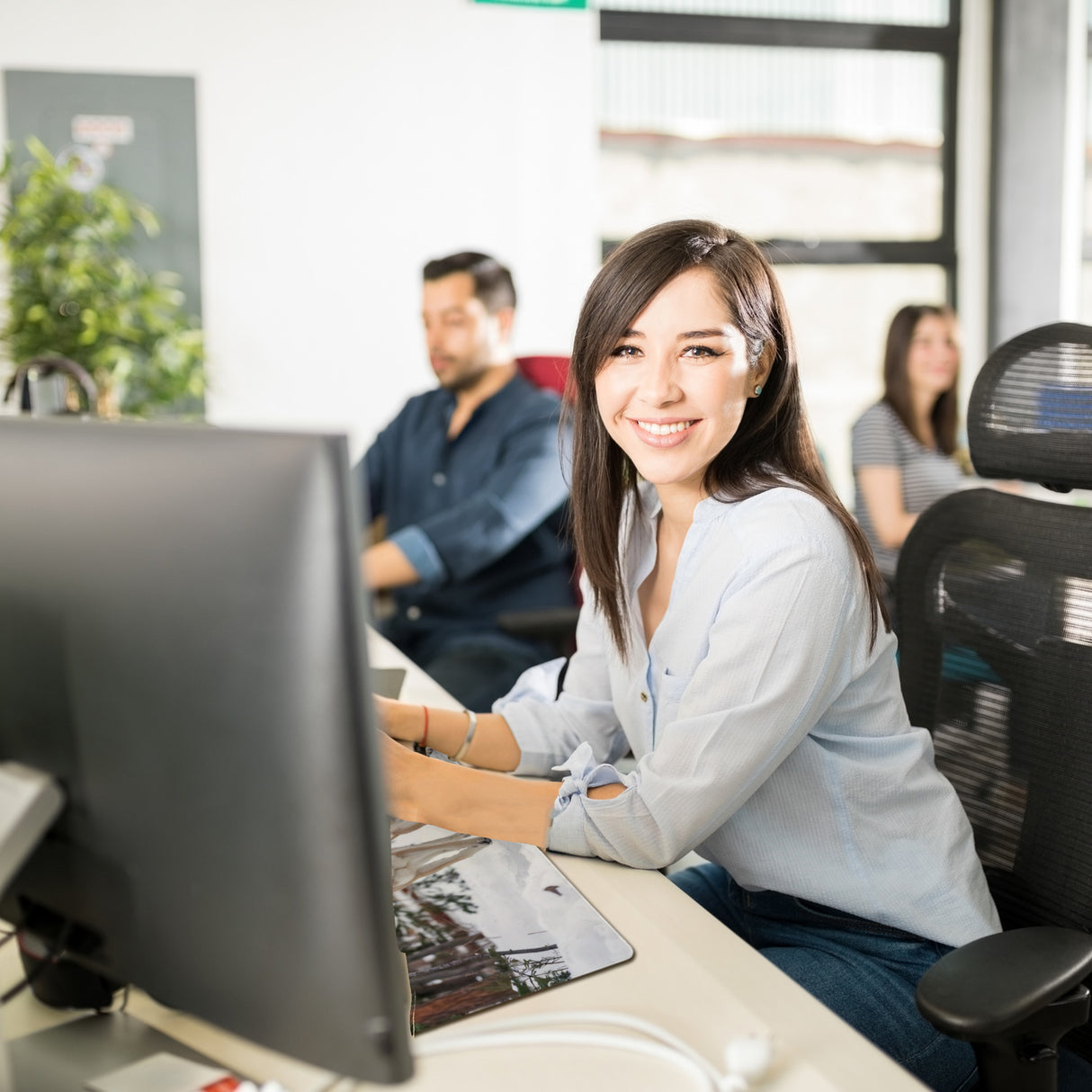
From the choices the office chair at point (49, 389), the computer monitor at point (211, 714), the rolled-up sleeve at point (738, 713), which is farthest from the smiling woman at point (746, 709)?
the office chair at point (49, 389)

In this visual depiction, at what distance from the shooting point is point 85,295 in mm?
3387

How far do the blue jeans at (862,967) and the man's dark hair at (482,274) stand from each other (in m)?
1.75

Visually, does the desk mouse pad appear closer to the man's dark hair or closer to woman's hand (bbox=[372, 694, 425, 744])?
woman's hand (bbox=[372, 694, 425, 744])

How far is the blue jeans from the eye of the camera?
3.09ft

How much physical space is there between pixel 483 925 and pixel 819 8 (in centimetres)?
409

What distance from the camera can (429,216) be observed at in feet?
12.8

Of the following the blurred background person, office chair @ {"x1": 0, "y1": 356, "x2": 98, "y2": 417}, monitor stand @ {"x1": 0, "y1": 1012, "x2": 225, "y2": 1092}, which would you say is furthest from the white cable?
the blurred background person

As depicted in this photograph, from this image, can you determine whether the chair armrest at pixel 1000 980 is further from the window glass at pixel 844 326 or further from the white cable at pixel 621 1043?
the window glass at pixel 844 326

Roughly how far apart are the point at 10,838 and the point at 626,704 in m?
0.74

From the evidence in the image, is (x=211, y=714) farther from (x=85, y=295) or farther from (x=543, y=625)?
(x=85, y=295)

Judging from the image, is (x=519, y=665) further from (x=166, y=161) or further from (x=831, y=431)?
(x=831, y=431)

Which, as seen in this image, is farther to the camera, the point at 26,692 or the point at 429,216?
the point at 429,216

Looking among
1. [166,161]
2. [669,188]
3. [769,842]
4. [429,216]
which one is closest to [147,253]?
[166,161]

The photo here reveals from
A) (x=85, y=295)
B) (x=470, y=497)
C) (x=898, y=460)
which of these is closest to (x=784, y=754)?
(x=470, y=497)
